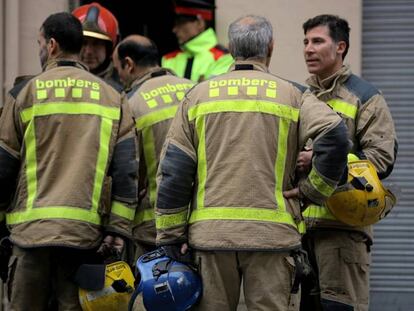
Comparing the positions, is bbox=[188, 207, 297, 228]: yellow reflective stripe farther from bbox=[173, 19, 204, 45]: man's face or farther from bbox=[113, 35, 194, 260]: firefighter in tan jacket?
bbox=[173, 19, 204, 45]: man's face

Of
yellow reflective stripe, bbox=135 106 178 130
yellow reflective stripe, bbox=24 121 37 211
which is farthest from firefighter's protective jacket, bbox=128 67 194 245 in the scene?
yellow reflective stripe, bbox=24 121 37 211

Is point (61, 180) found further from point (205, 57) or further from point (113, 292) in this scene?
point (205, 57)

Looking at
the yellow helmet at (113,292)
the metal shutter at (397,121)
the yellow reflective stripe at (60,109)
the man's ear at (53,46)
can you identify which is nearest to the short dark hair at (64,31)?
the man's ear at (53,46)

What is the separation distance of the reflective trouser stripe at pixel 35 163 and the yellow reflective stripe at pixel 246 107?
2.31ft

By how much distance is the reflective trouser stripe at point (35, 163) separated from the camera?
251 inches

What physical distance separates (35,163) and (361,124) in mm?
2052

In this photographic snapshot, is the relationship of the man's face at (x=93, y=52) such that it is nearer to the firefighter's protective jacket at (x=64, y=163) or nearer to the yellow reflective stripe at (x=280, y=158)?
the firefighter's protective jacket at (x=64, y=163)

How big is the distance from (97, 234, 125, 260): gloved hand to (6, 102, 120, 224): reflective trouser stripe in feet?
0.44

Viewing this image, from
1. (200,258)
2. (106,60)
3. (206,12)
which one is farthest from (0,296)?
(200,258)

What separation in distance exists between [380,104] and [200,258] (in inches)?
73.1

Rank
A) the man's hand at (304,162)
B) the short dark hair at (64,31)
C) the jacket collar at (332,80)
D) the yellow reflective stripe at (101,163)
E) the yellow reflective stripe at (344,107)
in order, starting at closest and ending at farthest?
the man's hand at (304,162) → the yellow reflective stripe at (101,163) → the short dark hair at (64,31) → the yellow reflective stripe at (344,107) → the jacket collar at (332,80)

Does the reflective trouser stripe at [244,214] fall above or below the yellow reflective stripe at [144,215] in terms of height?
above

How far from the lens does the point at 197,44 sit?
29.9 ft

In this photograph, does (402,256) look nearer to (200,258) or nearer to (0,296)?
(0,296)
